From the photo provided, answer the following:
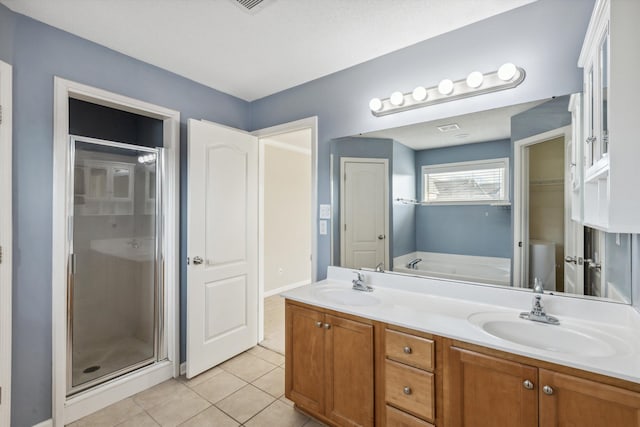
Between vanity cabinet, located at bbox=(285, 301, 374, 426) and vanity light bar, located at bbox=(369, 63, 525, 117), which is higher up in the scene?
vanity light bar, located at bbox=(369, 63, 525, 117)

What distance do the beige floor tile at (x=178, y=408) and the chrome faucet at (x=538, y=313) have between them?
6.90 ft

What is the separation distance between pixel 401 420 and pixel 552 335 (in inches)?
32.8

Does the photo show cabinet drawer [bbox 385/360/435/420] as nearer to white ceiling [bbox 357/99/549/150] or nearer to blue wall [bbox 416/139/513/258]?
blue wall [bbox 416/139/513/258]

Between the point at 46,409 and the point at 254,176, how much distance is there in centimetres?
218

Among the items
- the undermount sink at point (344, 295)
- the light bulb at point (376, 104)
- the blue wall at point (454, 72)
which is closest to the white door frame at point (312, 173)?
the blue wall at point (454, 72)

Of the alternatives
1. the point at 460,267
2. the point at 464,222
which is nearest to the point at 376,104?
the point at 464,222

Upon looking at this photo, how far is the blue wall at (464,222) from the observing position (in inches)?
68.9

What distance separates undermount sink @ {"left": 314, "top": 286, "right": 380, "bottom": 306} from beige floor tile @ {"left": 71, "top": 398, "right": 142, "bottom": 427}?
58.5 inches

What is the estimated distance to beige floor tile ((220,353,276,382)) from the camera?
2451mm

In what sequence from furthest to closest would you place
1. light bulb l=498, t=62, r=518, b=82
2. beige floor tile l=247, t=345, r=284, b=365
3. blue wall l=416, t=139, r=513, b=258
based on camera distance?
beige floor tile l=247, t=345, r=284, b=365 < blue wall l=416, t=139, r=513, b=258 < light bulb l=498, t=62, r=518, b=82

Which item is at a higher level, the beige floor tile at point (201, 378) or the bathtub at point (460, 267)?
the bathtub at point (460, 267)

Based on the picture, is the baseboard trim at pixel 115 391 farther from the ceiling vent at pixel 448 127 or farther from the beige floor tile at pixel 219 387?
the ceiling vent at pixel 448 127

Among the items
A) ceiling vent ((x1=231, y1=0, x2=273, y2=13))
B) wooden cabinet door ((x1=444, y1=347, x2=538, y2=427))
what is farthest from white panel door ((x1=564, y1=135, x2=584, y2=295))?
ceiling vent ((x1=231, y1=0, x2=273, y2=13))

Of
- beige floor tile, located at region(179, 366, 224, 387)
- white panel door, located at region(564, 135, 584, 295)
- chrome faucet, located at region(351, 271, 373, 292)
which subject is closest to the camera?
white panel door, located at region(564, 135, 584, 295)
